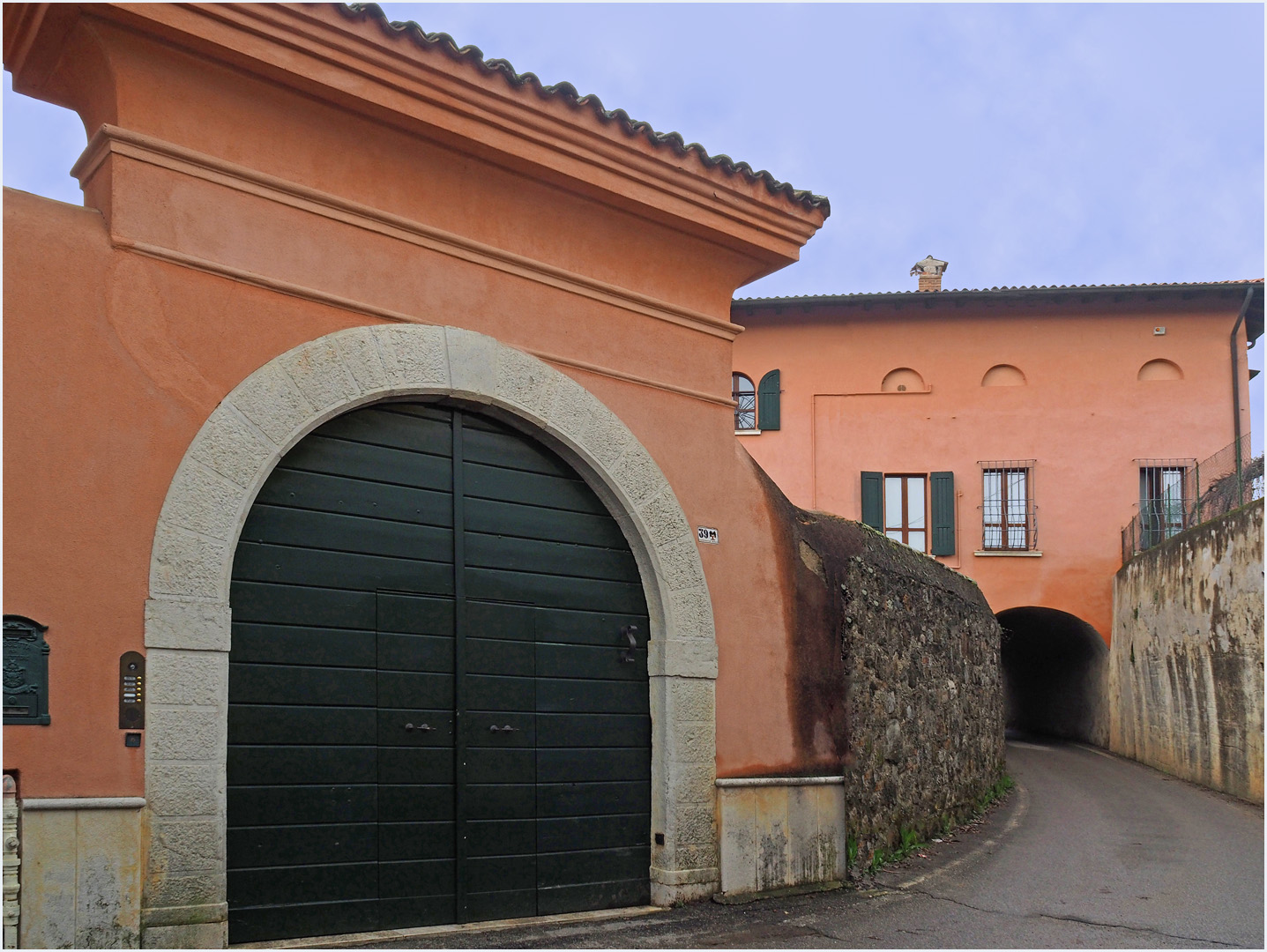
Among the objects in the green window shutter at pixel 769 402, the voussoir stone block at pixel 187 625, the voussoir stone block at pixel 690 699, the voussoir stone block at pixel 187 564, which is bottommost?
the voussoir stone block at pixel 690 699

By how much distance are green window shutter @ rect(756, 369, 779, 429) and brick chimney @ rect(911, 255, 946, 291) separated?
4112mm

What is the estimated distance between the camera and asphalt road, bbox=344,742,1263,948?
698 cm

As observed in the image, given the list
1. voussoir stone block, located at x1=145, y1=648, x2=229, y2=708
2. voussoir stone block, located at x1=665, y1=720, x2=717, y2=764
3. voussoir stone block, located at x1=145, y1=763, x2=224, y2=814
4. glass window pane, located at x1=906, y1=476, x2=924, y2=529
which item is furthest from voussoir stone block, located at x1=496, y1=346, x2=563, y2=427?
glass window pane, located at x1=906, y1=476, x2=924, y2=529

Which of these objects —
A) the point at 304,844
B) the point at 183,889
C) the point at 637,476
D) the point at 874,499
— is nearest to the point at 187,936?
the point at 183,889

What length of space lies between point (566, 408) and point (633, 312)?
3.10ft

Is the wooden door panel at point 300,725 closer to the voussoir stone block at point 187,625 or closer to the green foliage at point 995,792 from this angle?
the voussoir stone block at point 187,625

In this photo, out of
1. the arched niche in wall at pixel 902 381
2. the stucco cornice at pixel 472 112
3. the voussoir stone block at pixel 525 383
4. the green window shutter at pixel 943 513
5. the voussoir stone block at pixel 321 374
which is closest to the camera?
the stucco cornice at pixel 472 112

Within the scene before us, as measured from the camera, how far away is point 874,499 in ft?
78.7

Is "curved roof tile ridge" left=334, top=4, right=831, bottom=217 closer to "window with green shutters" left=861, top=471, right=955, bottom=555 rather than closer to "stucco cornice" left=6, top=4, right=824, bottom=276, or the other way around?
"stucco cornice" left=6, top=4, right=824, bottom=276

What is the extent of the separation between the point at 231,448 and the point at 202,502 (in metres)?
0.30

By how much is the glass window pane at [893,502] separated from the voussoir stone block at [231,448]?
19.0 metres

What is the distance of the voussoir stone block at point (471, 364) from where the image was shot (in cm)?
697

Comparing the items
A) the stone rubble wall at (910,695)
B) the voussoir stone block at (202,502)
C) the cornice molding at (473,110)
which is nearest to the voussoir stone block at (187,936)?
the voussoir stone block at (202,502)

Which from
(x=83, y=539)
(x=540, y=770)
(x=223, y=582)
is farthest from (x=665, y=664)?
(x=83, y=539)
